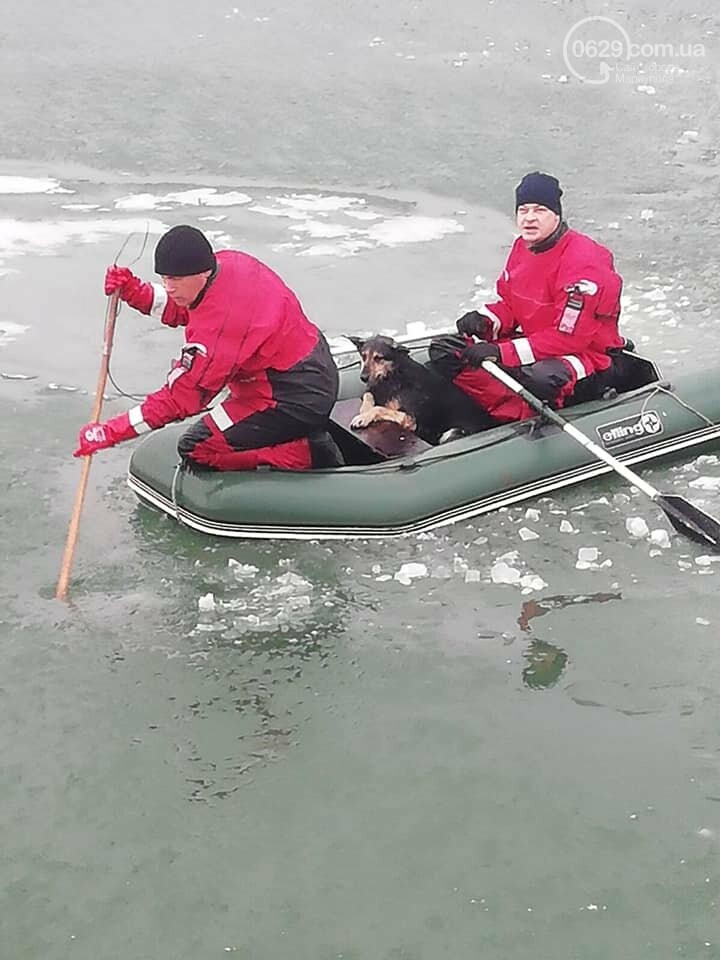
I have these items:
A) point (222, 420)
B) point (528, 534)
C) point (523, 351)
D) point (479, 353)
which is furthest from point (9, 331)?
point (528, 534)

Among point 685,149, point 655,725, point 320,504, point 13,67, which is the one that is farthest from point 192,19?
point 655,725

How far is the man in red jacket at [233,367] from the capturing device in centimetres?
530

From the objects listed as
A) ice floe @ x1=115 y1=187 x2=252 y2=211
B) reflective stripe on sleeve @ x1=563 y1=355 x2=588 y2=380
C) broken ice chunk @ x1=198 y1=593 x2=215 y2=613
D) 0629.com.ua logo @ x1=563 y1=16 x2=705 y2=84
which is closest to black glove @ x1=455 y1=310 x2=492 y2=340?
reflective stripe on sleeve @ x1=563 y1=355 x2=588 y2=380

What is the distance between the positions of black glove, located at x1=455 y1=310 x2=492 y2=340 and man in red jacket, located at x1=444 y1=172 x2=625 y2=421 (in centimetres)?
6

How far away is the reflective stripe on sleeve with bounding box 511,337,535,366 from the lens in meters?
6.09

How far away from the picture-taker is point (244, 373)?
5609mm

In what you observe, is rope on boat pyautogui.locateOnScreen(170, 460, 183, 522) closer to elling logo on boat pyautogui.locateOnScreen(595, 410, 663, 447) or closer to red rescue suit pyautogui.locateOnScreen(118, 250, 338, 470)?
red rescue suit pyautogui.locateOnScreen(118, 250, 338, 470)

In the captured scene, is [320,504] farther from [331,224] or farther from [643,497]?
[331,224]

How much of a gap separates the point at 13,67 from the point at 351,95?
13.3 ft

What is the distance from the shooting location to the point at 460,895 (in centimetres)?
375

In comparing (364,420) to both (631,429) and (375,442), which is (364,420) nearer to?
(375,442)

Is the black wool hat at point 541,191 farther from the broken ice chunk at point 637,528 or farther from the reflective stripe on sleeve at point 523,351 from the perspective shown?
the broken ice chunk at point 637,528

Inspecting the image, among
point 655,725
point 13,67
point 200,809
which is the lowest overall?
point 200,809

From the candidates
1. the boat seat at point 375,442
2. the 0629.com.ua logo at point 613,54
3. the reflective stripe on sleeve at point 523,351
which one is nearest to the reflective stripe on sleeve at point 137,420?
the boat seat at point 375,442
